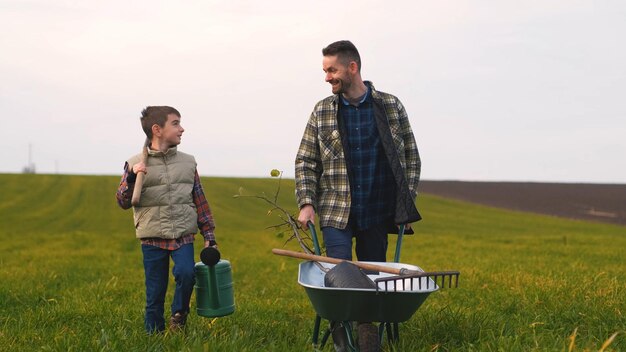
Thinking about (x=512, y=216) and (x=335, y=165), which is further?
(x=512, y=216)

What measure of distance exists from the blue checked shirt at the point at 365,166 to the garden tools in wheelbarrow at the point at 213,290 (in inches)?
39.4

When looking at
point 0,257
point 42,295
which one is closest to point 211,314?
point 42,295

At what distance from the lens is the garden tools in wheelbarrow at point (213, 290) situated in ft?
15.6

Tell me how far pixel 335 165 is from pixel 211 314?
4.31ft

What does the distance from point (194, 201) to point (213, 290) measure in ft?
2.12

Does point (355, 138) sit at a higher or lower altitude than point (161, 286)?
higher

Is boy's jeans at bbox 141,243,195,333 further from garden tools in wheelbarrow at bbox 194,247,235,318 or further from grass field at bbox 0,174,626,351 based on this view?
grass field at bbox 0,174,626,351

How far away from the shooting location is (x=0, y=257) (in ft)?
42.7

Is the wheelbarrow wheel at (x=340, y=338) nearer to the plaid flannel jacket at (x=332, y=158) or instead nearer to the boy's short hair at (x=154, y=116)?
the plaid flannel jacket at (x=332, y=158)

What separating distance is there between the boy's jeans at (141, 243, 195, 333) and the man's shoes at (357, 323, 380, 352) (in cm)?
145

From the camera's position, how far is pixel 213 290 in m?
4.77

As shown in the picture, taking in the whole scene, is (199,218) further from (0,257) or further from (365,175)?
(0,257)

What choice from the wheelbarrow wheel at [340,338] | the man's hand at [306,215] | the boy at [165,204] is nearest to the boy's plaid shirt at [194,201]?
the boy at [165,204]

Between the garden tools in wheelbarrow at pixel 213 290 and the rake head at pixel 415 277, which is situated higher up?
the rake head at pixel 415 277
